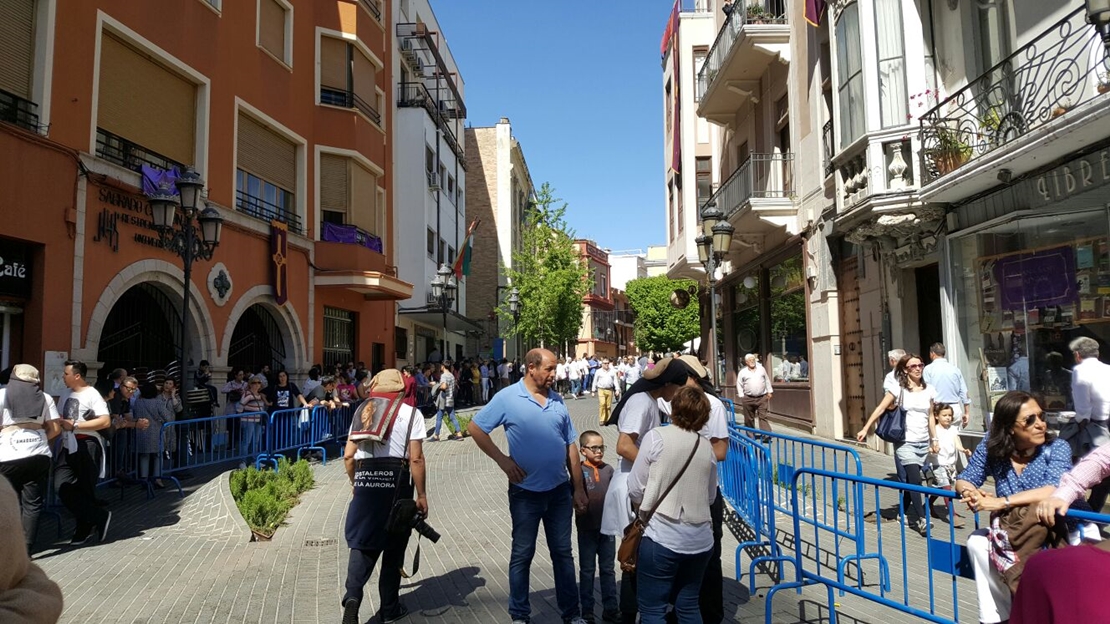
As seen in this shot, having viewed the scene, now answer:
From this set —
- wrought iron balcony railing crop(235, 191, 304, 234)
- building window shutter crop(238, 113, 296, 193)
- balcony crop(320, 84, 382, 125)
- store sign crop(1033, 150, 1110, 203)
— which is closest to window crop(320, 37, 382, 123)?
balcony crop(320, 84, 382, 125)

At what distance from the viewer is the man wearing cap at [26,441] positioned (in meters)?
6.50

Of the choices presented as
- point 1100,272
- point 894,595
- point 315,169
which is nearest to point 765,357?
point 1100,272

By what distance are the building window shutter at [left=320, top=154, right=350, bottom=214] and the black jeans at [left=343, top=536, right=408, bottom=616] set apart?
54.1ft

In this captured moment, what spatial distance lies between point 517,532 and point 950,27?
34.7 ft

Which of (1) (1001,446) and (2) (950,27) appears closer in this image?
(1) (1001,446)

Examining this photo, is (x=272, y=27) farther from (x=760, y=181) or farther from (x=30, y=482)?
(x=30, y=482)

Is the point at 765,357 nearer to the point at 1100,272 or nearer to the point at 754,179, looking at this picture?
the point at 754,179

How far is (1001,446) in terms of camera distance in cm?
376

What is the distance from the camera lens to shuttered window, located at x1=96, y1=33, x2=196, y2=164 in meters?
12.9

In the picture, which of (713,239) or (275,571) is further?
(713,239)

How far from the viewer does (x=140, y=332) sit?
1419 centimetres

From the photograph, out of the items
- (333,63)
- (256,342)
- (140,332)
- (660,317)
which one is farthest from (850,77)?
(660,317)

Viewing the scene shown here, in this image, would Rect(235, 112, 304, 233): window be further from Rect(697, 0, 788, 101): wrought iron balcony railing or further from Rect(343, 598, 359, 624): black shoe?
Rect(343, 598, 359, 624): black shoe

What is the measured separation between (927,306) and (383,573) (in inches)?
405
